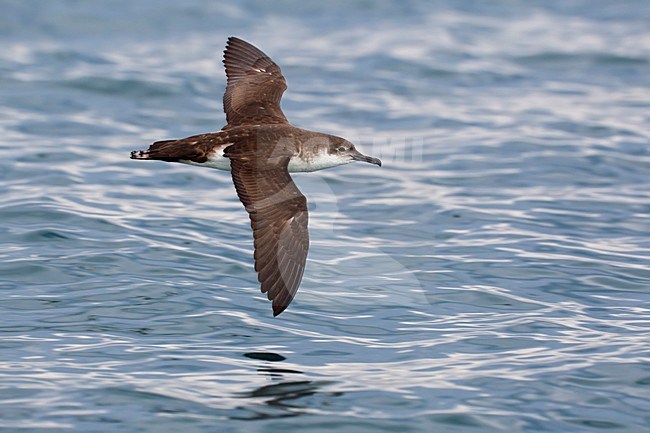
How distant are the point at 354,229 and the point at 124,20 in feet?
27.6

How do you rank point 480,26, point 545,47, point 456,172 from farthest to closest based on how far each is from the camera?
point 480,26, point 545,47, point 456,172

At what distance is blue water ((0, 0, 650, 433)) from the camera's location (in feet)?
20.4

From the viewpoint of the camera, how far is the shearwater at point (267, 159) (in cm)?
713

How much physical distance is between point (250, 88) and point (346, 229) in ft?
5.00

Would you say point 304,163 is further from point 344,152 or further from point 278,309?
point 278,309

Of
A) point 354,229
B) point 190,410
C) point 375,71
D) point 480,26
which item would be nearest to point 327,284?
point 354,229

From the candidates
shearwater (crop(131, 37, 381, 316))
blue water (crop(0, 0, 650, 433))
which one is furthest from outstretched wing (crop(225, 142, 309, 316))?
blue water (crop(0, 0, 650, 433))

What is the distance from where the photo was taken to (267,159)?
7.78m

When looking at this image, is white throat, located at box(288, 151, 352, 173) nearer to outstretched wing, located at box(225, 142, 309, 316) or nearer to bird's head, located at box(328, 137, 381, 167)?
bird's head, located at box(328, 137, 381, 167)

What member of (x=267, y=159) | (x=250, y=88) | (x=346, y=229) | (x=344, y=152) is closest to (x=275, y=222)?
(x=267, y=159)

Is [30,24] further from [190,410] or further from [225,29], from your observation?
[190,410]

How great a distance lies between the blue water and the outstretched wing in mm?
382

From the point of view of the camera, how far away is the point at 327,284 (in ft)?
27.3

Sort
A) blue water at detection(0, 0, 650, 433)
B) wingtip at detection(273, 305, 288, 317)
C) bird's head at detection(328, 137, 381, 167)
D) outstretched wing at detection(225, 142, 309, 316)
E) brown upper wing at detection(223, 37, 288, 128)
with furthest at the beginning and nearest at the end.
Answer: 1. brown upper wing at detection(223, 37, 288, 128)
2. bird's head at detection(328, 137, 381, 167)
3. outstretched wing at detection(225, 142, 309, 316)
4. wingtip at detection(273, 305, 288, 317)
5. blue water at detection(0, 0, 650, 433)
